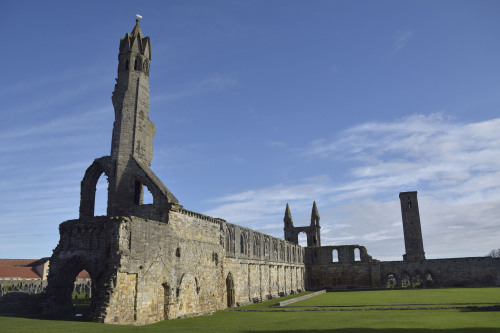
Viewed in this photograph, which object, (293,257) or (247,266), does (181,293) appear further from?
(293,257)

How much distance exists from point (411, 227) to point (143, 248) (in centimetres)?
5358

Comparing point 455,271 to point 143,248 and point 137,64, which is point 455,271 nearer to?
point 137,64

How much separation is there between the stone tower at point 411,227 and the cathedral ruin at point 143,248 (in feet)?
89.4

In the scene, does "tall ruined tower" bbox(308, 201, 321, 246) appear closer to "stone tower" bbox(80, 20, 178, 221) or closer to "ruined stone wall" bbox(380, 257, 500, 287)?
"ruined stone wall" bbox(380, 257, 500, 287)

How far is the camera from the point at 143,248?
57.3 ft

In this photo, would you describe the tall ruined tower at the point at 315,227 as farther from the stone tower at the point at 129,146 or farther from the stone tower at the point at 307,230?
the stone tower at the point at 129,146

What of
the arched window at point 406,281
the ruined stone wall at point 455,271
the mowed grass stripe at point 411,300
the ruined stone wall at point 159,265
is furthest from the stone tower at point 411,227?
the ruined stone wall at point 159,265

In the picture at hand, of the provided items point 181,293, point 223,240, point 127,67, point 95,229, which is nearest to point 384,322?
point 181,293

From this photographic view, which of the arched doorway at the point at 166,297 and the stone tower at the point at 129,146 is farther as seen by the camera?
the stone tower at the point at 129,146

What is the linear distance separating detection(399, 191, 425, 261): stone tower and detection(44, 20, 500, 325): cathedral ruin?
27.2 meters

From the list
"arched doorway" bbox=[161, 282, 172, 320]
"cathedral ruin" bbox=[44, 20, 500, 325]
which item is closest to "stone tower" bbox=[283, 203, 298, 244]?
"cathedral ruin" bbox=[44, 20, 500, 325]

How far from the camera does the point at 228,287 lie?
89.5ft

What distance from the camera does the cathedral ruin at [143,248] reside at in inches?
650

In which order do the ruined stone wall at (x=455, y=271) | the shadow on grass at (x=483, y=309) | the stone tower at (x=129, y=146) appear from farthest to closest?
1. the ruined stone wall at (x=455, y=271)
2. the stone tower at (x=129, y=146)
3. the shadow on grass at (x=483, y=309)
